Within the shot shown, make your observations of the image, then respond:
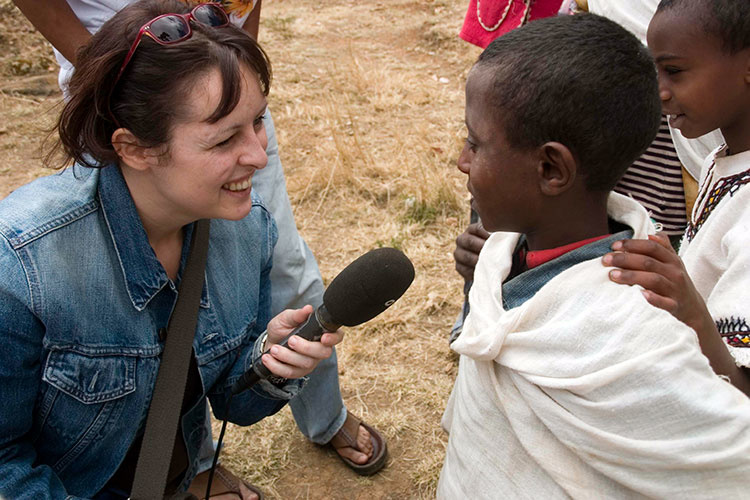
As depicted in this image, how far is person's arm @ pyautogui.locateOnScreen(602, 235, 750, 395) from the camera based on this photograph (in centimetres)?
143

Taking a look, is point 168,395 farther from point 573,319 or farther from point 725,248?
point 725,248

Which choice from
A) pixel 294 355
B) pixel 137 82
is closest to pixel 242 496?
pixel 294 355

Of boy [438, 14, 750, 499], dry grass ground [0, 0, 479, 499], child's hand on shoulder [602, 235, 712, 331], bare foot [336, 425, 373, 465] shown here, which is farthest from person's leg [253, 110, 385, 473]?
child's hand on shoulder [602, 235, 712, 331]

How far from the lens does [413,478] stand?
3109 mm

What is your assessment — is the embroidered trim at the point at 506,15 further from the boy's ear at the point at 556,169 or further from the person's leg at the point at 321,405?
→ the boy's ear at the point at 556,169

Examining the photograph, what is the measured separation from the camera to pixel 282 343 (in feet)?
6.28

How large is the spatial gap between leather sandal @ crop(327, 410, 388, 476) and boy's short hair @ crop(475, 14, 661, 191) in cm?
194

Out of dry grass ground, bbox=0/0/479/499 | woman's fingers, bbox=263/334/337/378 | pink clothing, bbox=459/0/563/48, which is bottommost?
dry grass ground, bbox=0/0/479/499

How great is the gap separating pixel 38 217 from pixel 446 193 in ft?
11.7

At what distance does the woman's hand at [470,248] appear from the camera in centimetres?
230

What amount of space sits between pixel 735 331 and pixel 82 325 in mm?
1570

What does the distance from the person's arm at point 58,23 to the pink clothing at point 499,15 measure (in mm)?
1674

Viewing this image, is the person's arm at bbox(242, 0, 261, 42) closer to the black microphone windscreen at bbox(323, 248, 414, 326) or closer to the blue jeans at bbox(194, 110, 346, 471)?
the blue jeans at bbox(194, 110, 346, 471)

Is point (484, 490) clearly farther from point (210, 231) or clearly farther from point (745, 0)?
point (745, 0)
